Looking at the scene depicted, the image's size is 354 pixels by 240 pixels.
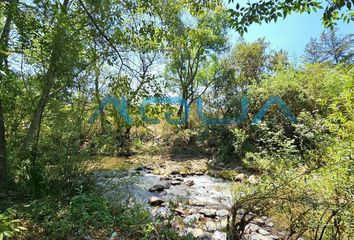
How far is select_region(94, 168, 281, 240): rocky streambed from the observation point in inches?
183

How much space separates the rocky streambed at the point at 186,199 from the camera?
464 centimetres

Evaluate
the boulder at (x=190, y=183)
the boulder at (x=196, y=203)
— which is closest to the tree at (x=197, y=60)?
the boulder at (x=190, y=183)

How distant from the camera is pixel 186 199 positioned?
6207mm

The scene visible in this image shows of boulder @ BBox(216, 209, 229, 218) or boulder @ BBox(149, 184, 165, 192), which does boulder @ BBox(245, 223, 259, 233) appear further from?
boulder @ BBox(149, 184, 165, 192)

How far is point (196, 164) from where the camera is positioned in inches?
405

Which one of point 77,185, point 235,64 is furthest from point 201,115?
point 77,185

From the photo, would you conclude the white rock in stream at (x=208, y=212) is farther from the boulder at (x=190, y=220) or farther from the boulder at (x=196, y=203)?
the boulder at (x=196, y=203)

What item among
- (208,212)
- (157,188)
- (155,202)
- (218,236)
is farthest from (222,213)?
(157,188)

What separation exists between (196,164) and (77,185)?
20.2 ft
